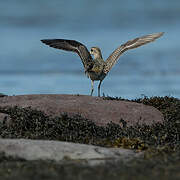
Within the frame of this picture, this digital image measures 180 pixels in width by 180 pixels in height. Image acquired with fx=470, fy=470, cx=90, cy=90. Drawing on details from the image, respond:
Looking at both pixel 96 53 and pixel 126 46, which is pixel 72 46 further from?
pixel 126 46

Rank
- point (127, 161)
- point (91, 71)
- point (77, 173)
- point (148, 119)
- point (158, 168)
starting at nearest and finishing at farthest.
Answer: point (77, 173) < point (158, 168) < point (127, 161) < point (148, 119) < point (91, 71)

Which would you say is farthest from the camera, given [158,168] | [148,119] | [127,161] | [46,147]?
[148,119]

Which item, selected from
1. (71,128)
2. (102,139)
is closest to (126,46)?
(71,128)

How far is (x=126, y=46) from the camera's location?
67.6ft

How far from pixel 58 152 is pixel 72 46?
12.4 m

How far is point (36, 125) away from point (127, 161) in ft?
25.5

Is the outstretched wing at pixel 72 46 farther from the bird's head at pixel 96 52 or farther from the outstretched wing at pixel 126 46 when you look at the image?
the outstretched wing at pixel 126 46

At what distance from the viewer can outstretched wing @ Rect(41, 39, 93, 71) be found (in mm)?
20438

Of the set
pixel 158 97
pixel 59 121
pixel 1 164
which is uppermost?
pixel 158 97

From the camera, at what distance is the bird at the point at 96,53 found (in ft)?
64.2

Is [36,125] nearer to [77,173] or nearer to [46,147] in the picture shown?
[46,147]

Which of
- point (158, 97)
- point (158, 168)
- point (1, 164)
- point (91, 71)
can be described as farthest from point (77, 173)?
point (158, 97)

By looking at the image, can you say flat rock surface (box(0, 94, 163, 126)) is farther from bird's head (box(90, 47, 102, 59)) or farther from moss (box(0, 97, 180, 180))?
bird's head (box(90, 47, 102, 59))

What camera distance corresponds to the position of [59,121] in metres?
15.4
